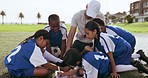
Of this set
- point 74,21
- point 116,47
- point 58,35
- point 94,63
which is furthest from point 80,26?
point 94,63

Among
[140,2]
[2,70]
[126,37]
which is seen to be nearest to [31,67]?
[2,70]

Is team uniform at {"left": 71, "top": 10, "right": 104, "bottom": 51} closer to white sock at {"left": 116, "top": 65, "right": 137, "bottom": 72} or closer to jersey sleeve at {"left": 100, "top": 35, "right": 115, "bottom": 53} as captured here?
white sock at {"left": 116, "top": 65, "right": 137, "bottom": 72}

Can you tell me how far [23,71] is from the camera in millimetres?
5008

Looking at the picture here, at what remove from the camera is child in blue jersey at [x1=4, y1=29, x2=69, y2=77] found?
4.79 meters

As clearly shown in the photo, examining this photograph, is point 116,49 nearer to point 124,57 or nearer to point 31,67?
point 124,57

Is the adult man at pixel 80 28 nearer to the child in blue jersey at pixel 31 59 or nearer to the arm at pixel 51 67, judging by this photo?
the arm at pixel 51 67

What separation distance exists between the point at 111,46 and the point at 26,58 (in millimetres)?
1360

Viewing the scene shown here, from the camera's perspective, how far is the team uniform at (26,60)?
4773 mm

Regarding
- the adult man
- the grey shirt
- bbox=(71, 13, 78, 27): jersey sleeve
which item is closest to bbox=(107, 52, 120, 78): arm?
the adult man

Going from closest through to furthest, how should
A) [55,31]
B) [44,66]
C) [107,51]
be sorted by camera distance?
[107,51], [44,66], [55,31]

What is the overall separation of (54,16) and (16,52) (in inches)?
56.8

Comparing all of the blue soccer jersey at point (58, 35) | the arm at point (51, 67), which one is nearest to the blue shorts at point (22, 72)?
the arm at point (51, 67)

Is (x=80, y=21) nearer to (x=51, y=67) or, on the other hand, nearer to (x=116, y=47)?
(x=116, y=47)

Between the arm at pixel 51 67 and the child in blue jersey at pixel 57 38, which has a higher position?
the child in blue jersey at pixel 57 38
